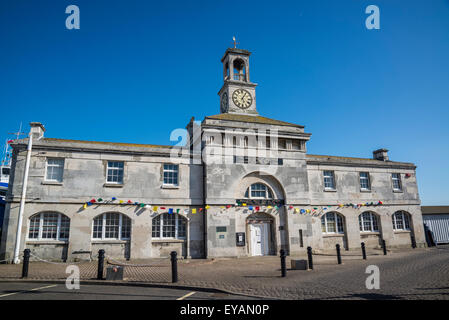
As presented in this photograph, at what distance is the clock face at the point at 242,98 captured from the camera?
2506 cm

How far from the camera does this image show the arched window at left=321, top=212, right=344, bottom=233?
22786 millimetres

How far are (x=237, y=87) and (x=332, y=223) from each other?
14.1 meters

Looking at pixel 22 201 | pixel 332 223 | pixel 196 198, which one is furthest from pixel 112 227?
pixel 332 223

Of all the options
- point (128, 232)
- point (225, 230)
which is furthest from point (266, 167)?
point (128, 232)

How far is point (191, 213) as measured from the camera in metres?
19.5

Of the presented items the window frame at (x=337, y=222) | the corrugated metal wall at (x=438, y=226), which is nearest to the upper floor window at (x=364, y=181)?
the window frame at (x=337, y=222)

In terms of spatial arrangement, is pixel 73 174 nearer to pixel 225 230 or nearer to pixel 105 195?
pixel 105 195

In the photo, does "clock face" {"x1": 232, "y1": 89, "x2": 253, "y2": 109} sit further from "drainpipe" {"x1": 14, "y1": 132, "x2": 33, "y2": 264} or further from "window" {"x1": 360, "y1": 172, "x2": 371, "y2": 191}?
"drainpipe" {"x1": 14, "y1": 132, "x2": 33, "y2": 264}

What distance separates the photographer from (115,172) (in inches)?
747

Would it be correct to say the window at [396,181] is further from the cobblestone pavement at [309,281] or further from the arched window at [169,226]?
the arched window at [169,226]

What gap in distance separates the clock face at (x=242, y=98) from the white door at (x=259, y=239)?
35.1 feet

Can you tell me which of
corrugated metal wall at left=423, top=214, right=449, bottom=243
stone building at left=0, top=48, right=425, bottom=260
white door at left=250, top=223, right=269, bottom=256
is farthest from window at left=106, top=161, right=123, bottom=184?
corrugated metal wall at left=423, top=214, right=449, bottom=243

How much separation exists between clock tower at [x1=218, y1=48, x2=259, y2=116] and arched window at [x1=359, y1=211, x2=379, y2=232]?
42.2 ft

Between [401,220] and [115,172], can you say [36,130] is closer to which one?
[115,172]
